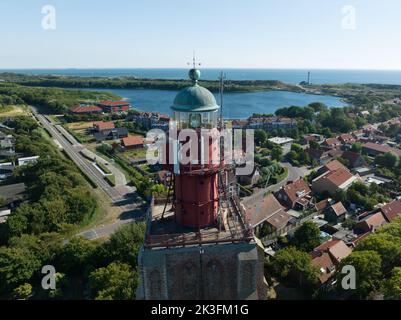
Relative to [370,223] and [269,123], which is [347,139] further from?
[370,223]

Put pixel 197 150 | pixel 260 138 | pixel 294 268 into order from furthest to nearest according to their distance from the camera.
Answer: pixel 260 138
pixel 294 268
pixel 197 150

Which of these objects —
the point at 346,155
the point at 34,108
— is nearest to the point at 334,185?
the point at 346,155

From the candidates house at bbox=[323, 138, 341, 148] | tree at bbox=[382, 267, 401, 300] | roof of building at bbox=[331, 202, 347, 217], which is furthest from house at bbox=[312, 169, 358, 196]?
house at bbox=[323, 138, 341, 148]

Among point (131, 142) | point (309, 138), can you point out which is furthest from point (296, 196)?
point (131, 142)

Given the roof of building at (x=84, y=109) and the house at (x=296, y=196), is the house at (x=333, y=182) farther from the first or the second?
the roof of building at (x=84, y=109)

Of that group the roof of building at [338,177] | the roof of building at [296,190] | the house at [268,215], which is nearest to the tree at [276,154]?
the roof of building at [338,177]
